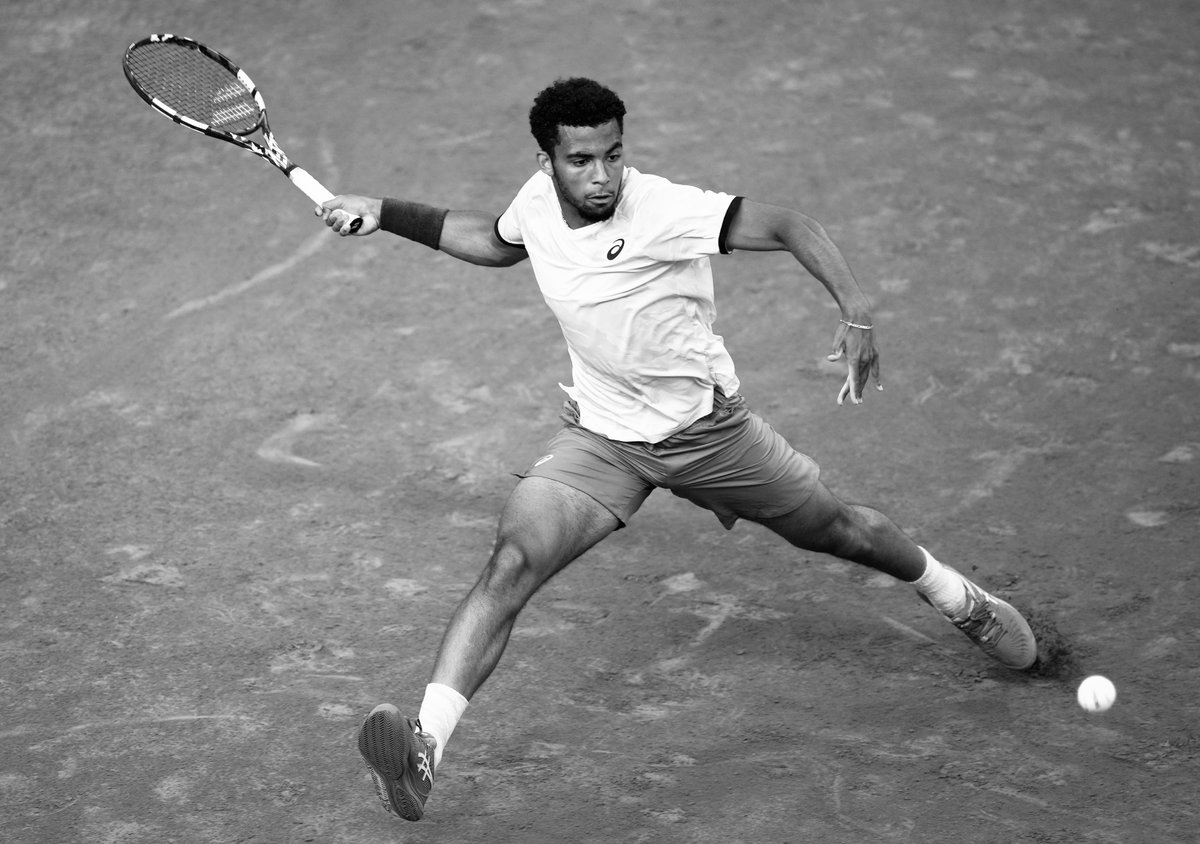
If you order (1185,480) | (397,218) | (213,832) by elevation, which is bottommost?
(1185,480)

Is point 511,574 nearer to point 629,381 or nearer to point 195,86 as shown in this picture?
point 629,381

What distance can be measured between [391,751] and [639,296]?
164 centimetres

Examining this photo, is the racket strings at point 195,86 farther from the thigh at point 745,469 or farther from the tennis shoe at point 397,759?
the tennis shoe at point 397,759

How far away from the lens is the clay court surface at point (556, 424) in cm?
471

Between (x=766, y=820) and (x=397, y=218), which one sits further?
(x=397, y=218)

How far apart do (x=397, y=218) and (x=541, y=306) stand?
2.69m

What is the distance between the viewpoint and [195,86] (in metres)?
6.04

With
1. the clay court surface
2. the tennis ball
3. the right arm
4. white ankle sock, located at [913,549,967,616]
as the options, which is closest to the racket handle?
the right arm

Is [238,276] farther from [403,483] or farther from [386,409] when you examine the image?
[403,483]

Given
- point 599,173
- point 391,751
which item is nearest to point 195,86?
point 599,173

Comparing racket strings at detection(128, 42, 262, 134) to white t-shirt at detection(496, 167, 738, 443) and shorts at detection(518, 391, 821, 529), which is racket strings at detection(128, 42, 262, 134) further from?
shorts at detection(518, 391, 821, 529)

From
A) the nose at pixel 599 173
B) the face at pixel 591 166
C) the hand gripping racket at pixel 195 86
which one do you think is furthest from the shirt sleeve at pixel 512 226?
the hand gripping racket at pixel 195 86

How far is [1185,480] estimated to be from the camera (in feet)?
20.9

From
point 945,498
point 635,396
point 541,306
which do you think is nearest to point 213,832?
point 635,396
